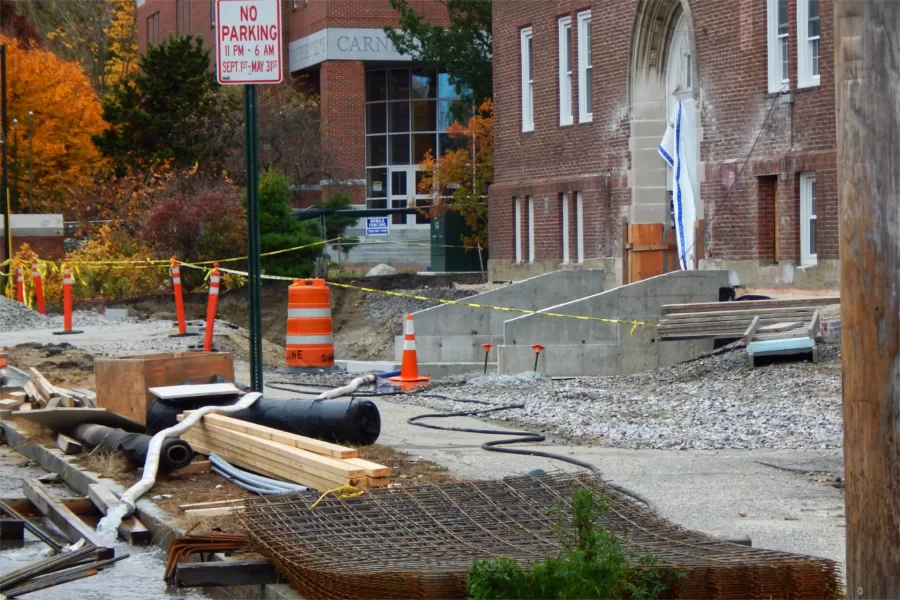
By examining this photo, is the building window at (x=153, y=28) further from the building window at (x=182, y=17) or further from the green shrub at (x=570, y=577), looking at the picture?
the green shrub at (x=570, y=577)

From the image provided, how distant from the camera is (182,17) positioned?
213ft

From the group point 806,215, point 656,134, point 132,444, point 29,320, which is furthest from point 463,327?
point 132,444

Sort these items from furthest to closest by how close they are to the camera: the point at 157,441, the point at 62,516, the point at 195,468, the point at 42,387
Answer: the point at 42,387
the point at 195,468
the point at 157,441
the point at 62,516

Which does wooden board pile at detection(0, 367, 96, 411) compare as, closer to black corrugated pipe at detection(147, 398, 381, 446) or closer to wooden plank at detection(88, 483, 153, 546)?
black corrugated pipe at detection(147, 398, 381, 446)

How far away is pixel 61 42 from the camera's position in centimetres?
6706

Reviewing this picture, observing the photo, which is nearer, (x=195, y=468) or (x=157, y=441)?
(x=157, y=441)

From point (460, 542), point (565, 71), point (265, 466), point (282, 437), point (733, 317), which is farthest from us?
point (565, 71)

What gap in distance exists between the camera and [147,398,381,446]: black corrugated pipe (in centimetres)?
1002

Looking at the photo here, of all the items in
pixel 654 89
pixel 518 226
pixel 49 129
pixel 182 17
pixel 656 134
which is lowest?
pixel 518 226

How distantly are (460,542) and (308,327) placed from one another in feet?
39.7

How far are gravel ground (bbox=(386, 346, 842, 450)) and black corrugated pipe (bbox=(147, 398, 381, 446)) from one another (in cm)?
239

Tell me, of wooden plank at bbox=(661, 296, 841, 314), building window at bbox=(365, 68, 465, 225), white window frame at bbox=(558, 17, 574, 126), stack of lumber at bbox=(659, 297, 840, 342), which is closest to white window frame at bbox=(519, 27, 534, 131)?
white window frame at bbox=(558, 17, 574, 126)

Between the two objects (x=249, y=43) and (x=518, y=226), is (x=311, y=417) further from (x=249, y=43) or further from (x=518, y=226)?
(x=518, y=226)

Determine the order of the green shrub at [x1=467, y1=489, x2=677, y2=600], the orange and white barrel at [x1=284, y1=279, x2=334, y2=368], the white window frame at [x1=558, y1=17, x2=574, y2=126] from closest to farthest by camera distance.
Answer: the green shrub at [x1=467, y1=489, x2=677, y2=600]
the orange and white barrel at [x1=284, y1=279, x2=334, y2=368]
the white window frame at [x1=558, y1=17, x2=574, y2=126]
